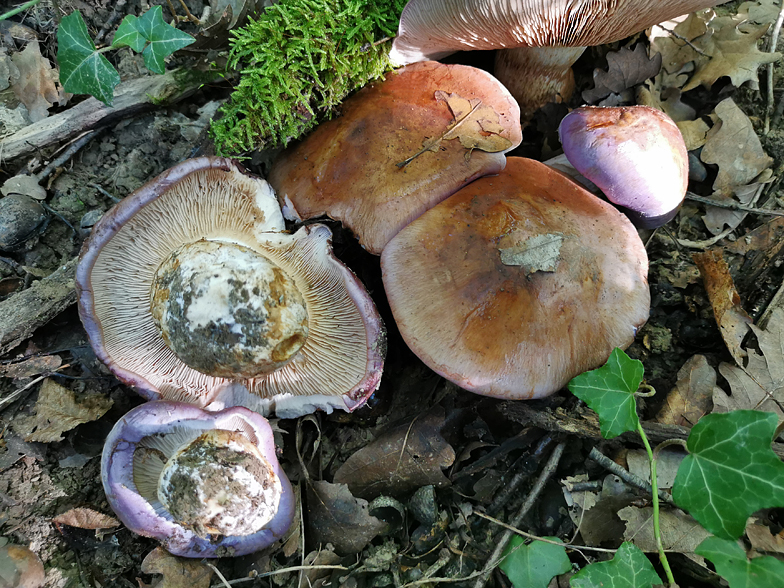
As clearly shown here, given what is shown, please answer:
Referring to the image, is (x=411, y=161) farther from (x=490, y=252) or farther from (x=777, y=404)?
(x=777, y=404)

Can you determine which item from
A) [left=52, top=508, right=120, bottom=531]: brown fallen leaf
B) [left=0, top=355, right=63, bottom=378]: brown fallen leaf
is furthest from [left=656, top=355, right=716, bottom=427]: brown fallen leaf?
[left=0, top=355, right=63, bottom=378]: brown fallen leaf

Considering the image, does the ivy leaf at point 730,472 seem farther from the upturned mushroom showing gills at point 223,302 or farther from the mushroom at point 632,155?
the upturned mushroom showing gills at point 223,302

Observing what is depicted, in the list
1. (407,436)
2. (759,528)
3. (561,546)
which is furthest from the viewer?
(407,436)

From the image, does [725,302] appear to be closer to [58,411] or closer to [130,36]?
[130,36]

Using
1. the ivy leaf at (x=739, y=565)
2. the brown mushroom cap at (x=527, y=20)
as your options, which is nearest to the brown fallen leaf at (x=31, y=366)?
the brown mushroom cap at (x=527, y=20)

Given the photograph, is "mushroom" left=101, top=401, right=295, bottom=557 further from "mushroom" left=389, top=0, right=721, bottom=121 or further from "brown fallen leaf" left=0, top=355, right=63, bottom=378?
"mushroom" left=389, top=0, right=721, bottom=121

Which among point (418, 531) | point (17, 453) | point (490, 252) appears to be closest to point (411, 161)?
point (490, 252)
